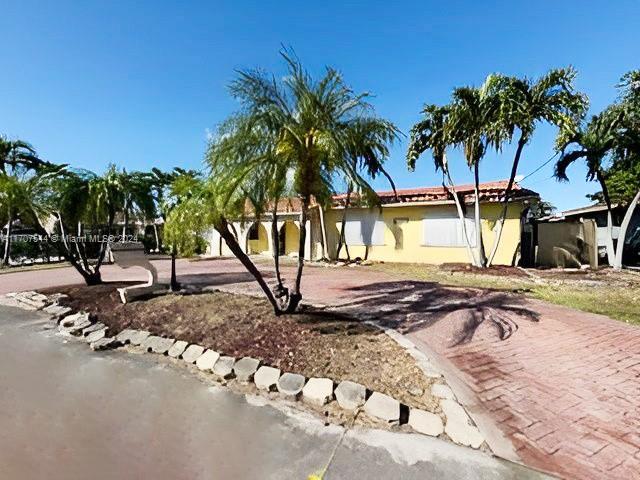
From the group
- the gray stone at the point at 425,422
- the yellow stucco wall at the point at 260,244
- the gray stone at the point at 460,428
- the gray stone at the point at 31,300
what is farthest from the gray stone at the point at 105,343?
the yellow stucco wall at the point at 260,244

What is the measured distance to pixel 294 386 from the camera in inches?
182

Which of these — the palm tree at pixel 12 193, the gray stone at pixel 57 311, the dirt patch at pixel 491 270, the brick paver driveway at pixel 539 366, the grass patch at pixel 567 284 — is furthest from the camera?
the dirt patch at pixel 491 270

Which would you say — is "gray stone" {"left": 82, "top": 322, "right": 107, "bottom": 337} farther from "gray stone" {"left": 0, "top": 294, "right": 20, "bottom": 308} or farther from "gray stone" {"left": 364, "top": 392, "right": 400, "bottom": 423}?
"gray stone" {"left": 364, "top": 392, "right": 400, "bottom": 423}

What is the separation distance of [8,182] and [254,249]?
57.0ft

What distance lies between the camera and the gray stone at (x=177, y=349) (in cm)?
612

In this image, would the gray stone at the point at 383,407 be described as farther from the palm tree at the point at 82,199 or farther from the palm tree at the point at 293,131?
the palm tree at the point at 82,199

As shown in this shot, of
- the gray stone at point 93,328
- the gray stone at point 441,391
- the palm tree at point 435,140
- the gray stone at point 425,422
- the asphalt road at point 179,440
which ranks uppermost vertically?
the palm tree at point 435,140

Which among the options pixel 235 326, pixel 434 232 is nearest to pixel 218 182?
pixel 235 326

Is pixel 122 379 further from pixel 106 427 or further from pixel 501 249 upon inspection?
pixel 501 249

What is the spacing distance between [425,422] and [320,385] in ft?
4.35

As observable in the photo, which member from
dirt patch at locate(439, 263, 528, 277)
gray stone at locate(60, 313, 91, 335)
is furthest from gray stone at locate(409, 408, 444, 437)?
dirt patch at locate(439, 263, 528, 277)

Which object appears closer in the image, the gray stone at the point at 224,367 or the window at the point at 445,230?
the gray stone at the point at 224,367

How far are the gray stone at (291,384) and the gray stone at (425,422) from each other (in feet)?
4.66

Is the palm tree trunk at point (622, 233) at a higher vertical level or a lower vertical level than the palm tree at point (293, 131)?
lower
